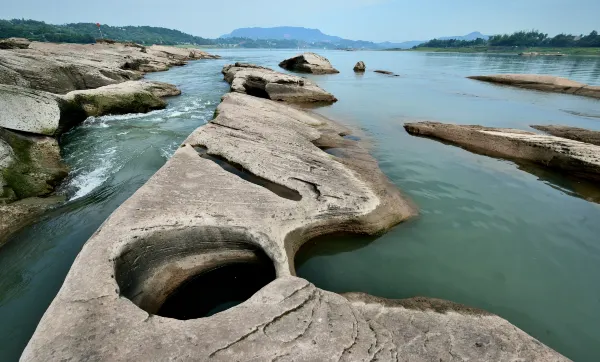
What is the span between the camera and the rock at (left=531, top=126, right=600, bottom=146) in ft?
39.9

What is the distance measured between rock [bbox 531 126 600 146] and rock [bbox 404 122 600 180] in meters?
2.48

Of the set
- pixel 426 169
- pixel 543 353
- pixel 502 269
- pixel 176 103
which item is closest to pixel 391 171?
pixel 426 169

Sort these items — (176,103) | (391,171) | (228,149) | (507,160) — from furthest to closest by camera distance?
(176,103) < (507,160) < (391,171) < (228,149)

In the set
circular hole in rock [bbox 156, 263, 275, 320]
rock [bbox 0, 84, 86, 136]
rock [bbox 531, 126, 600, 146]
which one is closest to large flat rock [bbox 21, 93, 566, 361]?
circular hole in rock [bbox 156, 263, 275, 320]

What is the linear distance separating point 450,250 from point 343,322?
11.9 feet

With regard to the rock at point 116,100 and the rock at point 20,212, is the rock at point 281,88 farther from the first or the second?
the rock at point 20,212

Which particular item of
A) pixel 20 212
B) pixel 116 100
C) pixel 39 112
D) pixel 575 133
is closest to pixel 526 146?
pixel 575 133

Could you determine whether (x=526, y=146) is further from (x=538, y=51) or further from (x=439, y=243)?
(x=538, y=51)

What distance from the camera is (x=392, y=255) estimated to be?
6027 millimetres

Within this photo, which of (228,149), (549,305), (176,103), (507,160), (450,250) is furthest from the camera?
(176,103)

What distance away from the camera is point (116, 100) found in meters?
15.5

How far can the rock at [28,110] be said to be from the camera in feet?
29.3

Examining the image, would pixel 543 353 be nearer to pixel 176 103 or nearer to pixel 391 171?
pixel 391 171

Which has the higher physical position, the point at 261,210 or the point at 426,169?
the point at 261,210
